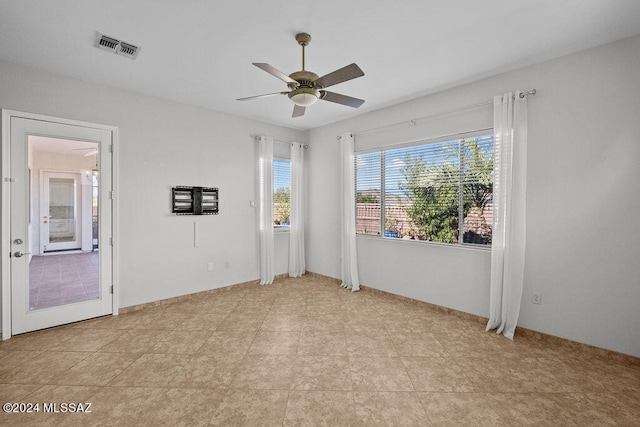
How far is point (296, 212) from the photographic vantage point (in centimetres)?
553

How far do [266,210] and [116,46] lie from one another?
302 cm

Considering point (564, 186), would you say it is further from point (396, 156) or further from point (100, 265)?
point (100, 265)

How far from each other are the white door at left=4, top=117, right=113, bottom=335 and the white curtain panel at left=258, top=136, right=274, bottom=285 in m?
2.20

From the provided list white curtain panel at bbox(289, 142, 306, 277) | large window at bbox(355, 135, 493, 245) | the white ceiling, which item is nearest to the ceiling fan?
the white ceiling

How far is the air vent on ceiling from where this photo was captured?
2.62 meters

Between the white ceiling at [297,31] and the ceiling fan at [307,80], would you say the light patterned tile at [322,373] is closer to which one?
the ceiling fan at [307,80]

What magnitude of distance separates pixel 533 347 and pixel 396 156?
2.89 meters

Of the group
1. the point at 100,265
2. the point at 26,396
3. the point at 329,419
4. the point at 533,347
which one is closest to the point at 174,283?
the point at 100,265

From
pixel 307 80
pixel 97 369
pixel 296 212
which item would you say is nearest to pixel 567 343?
pixel 307 80

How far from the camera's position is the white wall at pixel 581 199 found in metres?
2.59

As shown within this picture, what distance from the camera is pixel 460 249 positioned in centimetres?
370

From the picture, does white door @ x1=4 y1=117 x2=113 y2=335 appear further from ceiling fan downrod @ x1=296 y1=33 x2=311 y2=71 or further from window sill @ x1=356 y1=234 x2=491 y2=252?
window sill @ x1=356 y1=234 x2=491 y2=252

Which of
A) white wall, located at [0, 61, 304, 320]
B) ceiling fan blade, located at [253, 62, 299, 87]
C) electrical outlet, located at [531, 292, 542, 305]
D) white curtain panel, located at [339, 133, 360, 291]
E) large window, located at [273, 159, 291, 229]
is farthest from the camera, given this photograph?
large window, located at [273, 159, 291, 229]

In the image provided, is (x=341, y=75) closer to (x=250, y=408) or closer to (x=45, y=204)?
(x=250, y=408)
